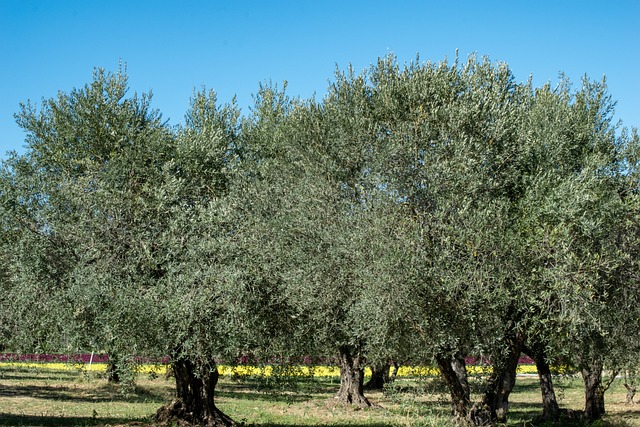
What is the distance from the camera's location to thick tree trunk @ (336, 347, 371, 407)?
3281cm

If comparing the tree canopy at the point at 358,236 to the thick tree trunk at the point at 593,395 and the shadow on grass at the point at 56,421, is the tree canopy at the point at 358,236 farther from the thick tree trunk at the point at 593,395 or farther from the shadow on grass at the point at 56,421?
the thick tree trunk at the point at 593,395

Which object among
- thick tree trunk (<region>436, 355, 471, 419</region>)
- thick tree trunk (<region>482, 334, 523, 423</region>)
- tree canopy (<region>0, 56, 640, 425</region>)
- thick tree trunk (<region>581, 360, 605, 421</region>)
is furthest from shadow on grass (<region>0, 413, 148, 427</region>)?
thick tree trunk (<region>581, 360, 605, 421</region>)

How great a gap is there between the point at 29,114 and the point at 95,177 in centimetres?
787

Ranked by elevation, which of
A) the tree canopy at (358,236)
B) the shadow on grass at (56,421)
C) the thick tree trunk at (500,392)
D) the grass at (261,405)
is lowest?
the shadow on grass at (56,421)

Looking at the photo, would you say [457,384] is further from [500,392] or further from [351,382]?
[351,382]

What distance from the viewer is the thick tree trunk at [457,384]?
64.3 ft

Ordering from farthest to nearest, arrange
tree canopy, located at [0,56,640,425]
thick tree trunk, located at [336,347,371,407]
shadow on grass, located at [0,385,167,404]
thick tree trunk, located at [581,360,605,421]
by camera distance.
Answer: shadow on grass, located at [0,385,167,404], thick tree trunk, located at [336,347,371,407], thick tree trunk, located at [581,360,605,421], tree canopy, located at [0,56,640,425]

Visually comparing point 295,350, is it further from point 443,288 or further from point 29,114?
point 29,114

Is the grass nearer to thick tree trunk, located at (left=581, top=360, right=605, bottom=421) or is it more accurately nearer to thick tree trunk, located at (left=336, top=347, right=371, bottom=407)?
thick tree trunk, located at (left=581, top=360, right=605, bottom=421)

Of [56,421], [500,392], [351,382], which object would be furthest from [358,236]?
[351,382]

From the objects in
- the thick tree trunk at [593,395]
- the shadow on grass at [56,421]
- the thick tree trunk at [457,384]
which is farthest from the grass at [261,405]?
the thick tree trunk at [593,395]

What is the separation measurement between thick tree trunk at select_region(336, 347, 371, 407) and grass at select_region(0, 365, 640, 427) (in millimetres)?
865

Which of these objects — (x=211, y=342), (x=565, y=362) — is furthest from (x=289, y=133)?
(x=565, y=362)

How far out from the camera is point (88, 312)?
18594 millimetres
